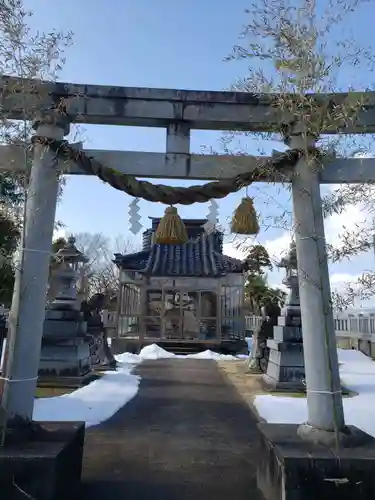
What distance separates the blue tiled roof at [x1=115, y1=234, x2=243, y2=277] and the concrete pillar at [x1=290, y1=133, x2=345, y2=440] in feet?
42.7

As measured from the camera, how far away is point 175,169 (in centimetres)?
361

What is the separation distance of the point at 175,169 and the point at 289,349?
18.3 feet

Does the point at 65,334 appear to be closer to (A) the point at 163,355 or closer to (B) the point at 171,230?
(B) the point at 171,230

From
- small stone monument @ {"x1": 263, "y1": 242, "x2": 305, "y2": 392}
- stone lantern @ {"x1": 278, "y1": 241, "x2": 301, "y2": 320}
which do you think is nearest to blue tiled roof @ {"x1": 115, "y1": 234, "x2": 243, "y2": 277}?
stone lantern @ {"x1": 278, "y1": 241, "x2": 301, "y2": 320}

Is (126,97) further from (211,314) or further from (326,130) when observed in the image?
(211,314)

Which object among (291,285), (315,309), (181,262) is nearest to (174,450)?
(315,309)

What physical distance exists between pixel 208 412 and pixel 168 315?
10615mm

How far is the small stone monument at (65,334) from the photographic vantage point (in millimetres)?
7980

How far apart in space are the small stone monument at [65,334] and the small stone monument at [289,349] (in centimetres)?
401

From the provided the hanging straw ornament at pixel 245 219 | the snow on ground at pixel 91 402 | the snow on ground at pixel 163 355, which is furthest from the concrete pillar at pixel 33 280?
the snow on ground at pixel 163 355

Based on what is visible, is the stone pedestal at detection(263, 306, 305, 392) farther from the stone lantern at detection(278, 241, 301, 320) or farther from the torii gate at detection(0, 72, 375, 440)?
the torii gate at detection(0, 72, 375, 440)

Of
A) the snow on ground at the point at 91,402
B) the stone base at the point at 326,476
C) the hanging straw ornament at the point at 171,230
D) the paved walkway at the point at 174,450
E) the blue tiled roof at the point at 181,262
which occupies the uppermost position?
the blue tiled roof at the point at 181,262

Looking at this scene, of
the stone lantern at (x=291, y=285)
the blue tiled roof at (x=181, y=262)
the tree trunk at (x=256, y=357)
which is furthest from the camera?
the blue tiled roof at (x=181, y=262)

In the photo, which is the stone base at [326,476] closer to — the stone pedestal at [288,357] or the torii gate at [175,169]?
the torii gate at [175,169]
